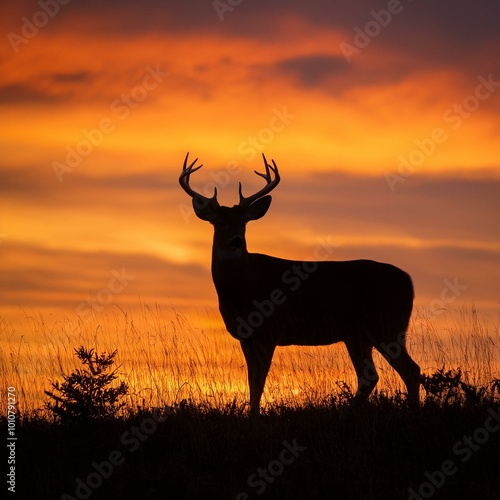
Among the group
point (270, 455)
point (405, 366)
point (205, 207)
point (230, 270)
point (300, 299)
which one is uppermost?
point (205, 207)

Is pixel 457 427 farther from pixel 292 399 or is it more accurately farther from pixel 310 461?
pixel 292 399

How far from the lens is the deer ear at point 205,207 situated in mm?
13648

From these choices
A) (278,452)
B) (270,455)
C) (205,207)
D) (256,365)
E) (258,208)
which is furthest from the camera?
(258,208)

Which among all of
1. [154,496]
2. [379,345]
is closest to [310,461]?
[154,496]

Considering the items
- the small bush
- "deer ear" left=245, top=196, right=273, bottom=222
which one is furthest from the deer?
the small bush

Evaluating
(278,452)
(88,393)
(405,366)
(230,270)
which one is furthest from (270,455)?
(405,366)

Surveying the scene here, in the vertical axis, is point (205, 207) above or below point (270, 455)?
above

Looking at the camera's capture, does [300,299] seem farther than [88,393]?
Yes

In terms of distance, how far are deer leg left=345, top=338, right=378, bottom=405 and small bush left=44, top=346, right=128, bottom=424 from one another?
12.7 ft

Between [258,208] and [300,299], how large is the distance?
5.31 feet

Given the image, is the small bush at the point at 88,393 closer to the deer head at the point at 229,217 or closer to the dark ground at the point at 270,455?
the dark ground at the point at 270,455

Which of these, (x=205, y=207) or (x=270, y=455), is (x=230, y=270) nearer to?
(x=205, y=207)

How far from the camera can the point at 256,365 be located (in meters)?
12.4

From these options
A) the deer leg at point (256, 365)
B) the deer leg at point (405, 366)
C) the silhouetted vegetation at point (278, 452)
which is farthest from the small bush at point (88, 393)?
the deer leg at point (405, 366)
